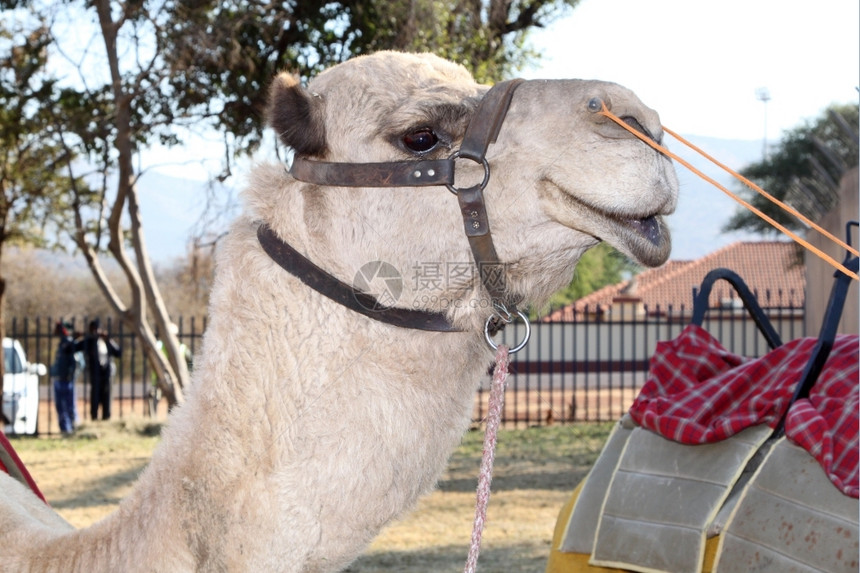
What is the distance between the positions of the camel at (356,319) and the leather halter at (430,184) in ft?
0.05

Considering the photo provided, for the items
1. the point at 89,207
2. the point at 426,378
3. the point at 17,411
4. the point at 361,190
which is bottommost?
the point at 17,411

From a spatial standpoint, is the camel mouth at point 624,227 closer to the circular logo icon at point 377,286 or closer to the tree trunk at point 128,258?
the circular logo icon at point 377,286

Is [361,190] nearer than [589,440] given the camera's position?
Yes

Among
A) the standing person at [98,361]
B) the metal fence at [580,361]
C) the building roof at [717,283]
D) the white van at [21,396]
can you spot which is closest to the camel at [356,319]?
the metal fence at [580,361]

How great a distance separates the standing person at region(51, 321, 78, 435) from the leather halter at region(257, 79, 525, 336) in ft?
43.1

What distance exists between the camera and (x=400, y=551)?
260 inches

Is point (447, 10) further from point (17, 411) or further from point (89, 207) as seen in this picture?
point (17, 411)

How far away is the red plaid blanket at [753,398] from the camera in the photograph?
8.87 ft

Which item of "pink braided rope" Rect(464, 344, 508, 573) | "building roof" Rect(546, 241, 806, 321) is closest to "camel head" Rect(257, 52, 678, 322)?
"pink braided rope" Rect(464, 344, 508, 573)

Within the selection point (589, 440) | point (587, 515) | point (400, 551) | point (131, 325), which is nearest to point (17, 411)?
point (131, 325)

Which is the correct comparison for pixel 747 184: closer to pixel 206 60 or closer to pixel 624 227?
pixel 624 227

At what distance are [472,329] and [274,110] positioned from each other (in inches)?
24.0

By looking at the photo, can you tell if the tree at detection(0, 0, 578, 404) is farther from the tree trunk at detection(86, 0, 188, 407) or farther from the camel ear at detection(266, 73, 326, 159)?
the camel ear at detection(266, 73, 326, 159)

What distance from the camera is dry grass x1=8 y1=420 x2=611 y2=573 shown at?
21.4 feet
